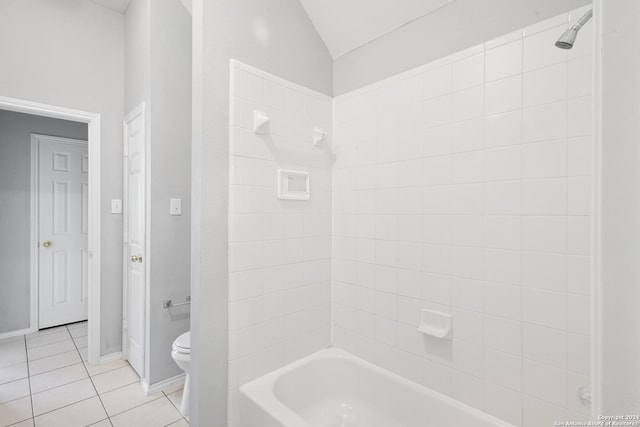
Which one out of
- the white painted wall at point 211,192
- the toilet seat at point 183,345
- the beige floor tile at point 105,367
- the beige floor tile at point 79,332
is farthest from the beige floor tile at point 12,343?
the white painted wall at point 211,192

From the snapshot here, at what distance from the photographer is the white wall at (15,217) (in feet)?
9.69

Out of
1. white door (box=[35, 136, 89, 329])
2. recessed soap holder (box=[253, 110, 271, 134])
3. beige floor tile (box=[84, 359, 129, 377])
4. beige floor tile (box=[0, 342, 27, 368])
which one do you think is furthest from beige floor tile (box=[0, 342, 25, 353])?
recessed soap holder (box=[253, 110, 271, 134])

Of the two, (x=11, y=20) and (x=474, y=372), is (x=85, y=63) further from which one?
(x=474, y=372)

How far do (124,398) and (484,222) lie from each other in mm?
2509

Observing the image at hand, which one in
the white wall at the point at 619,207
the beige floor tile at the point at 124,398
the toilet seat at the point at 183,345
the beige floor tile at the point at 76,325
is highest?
the white wall at the point at 619,207

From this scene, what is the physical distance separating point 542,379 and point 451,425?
0.47 meters

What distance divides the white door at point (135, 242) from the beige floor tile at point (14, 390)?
2.06 ft

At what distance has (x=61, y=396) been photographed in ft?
6.68

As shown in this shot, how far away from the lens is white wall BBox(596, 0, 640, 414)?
35 cm

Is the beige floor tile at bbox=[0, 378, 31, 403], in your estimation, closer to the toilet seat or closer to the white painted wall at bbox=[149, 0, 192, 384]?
the white painted wall at bbox=[149, 0, 192, 384]

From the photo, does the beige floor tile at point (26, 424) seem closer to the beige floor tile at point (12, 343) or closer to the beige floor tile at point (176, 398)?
the beige floor tile at point (176, 398)

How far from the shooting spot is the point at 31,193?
307 centimetres

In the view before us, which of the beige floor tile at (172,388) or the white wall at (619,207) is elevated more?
the white wall at (619,207)

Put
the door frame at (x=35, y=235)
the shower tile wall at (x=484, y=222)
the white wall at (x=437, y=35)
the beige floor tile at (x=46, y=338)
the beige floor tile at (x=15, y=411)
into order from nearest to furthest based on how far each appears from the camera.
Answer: the shower tile wall at (x=484, y=222) → the white wall at (x=437, y=35) → the beige floor tile at (x=15, y=411) → the beige floor tile at (x=46, y=338) → the door frame at (x=35, y=235)
